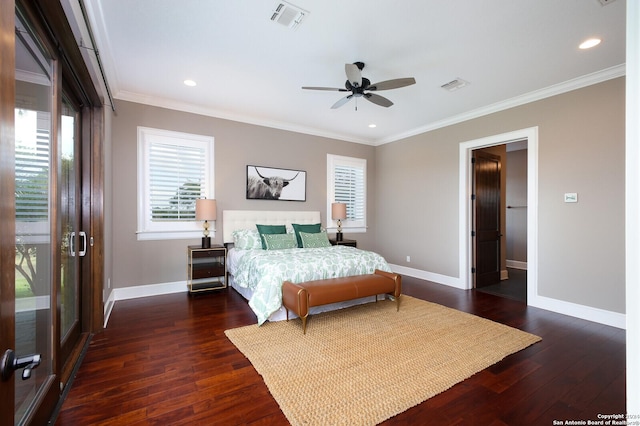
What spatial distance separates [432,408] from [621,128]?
3.78 metres

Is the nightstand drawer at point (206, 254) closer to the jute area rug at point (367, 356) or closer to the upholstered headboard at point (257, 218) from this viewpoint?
the upholstered headboard at point (257, 218)

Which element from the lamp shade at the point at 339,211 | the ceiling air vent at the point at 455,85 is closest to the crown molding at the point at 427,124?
the ceiling air vent at the point at 455,85

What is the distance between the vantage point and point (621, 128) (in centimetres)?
327

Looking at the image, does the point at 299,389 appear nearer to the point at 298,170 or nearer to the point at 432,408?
the point at 432,408

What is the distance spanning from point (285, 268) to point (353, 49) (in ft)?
8.21

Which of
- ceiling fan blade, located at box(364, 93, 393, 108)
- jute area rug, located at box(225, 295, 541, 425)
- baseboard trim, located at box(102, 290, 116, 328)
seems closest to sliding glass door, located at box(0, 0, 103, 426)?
baseboard trim, located at box(102, 290, 116, 328)

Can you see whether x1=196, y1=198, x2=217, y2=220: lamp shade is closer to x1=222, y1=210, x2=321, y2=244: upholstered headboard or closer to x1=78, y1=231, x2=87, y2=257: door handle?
x1=222, y1=210, x2=321, y2=244: upholstered headboard

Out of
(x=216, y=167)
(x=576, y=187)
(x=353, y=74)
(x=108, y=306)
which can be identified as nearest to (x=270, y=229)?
(x=216, y=167)

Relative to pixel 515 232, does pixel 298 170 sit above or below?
above

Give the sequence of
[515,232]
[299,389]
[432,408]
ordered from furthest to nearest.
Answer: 1. [515,232]
2. [299,389]
3. [432,408]

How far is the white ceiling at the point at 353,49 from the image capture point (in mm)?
2416

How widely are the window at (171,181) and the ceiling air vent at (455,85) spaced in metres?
3.66

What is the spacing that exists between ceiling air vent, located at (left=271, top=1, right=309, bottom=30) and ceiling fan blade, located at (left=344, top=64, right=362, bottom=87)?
0.59 metres

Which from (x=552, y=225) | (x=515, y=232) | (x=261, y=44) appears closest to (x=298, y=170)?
(x=261, y=44)
